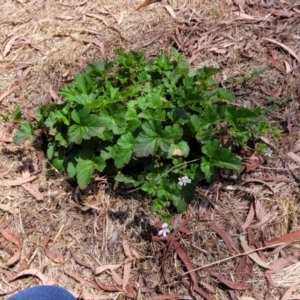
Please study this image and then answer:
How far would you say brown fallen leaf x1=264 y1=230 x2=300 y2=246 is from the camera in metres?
2.11

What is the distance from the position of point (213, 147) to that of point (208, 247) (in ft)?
1.56

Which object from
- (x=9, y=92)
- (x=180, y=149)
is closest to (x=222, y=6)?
(x=180, y=149)

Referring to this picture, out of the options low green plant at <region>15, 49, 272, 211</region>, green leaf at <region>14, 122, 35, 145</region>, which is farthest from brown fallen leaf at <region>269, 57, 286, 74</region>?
green leaf at <region>14, 122, 35, 145</region>

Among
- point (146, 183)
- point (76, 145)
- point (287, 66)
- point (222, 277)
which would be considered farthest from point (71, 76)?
point (222, 277)

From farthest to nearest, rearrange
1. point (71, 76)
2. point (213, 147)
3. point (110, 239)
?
point (71, 76), point (110, 239), point (213, 147)

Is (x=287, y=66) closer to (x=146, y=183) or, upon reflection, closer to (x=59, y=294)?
(x=146, y=183)

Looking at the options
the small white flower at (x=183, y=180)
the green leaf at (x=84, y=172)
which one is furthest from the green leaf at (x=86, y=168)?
the small white flower at (x=183, y=180)

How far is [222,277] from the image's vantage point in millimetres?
2070

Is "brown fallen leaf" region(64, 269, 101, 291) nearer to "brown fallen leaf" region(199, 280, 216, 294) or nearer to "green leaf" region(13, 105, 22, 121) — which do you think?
"brown fallen leaf" region(199, 280, 216, 294)

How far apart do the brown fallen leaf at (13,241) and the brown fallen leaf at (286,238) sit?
119 cm

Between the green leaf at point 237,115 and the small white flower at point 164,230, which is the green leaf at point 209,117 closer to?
the green leaf at point 237,115

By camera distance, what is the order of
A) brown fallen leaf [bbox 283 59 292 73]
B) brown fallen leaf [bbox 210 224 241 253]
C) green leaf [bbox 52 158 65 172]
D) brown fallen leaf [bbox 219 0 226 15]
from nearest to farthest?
1. brown fallen leaf [bbox 210 224 241 253]
2. green leaf [bbox 52 158 65 172]
3. brown fallen leaf [bbox 283 59 292 73]
4. brown fallen leaf [bbox 219 0 226 15]

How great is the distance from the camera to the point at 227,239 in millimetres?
2131

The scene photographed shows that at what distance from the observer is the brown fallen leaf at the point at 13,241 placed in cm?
221
